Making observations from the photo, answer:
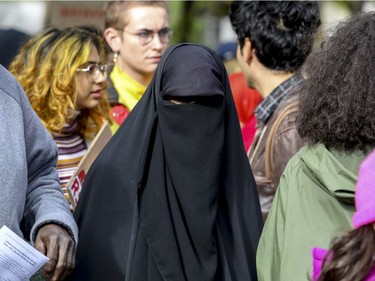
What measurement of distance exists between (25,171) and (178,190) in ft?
1.79

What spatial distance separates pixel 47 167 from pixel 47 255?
428 mm

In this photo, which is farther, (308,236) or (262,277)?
(262,277)

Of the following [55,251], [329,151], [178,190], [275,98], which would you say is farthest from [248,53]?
[55,251]

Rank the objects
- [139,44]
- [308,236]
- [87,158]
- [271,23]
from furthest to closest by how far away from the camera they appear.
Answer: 1. [139,44]
2. [271,23]
3. [87,158]
4. [308,236]

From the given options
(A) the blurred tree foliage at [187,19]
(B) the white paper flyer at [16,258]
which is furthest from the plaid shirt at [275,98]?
(A) the blurred tree foliage at [187,19]

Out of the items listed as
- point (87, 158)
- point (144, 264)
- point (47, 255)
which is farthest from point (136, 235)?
point (87, 158)

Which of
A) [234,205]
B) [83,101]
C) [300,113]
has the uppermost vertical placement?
[300,113]

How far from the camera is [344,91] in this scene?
3260mm

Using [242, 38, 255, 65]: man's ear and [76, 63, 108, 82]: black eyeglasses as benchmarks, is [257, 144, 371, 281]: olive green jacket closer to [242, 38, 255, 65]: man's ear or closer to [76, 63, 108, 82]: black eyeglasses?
[242, 38, 255, 65]: man's ear

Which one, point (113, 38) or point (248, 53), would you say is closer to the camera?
point (248, 53)

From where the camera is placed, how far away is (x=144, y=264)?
3.59 m

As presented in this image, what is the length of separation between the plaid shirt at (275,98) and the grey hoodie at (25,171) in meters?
1.41

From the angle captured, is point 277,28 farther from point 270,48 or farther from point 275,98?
point 275,98

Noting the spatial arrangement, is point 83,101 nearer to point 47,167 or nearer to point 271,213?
point 47,167
